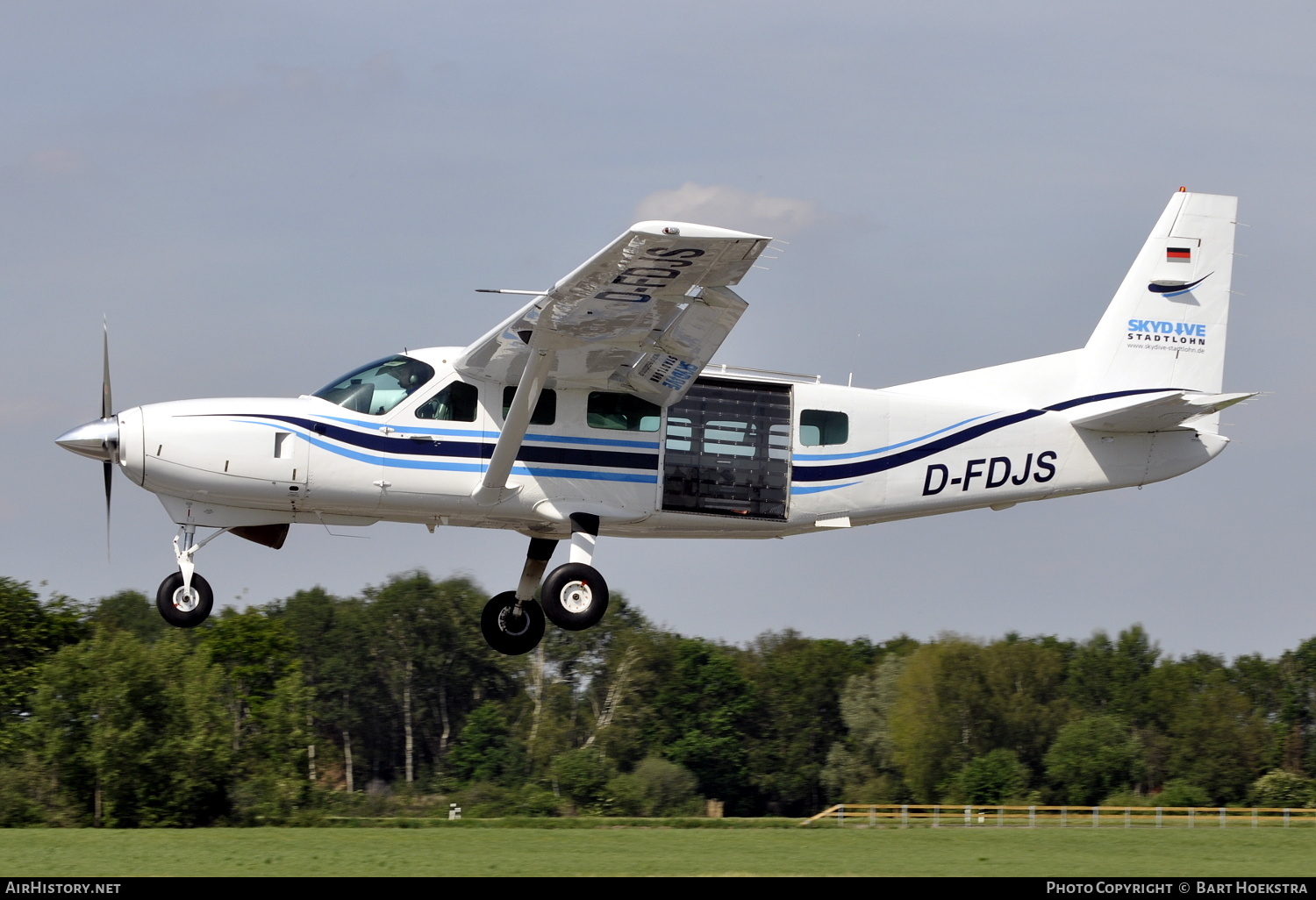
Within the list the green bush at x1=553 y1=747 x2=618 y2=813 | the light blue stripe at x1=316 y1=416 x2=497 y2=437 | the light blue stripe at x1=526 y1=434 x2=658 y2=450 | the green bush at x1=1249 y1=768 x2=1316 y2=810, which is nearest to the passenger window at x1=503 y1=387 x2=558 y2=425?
the light blue stripe at x1=526 y1=434 x2=658 y2=450

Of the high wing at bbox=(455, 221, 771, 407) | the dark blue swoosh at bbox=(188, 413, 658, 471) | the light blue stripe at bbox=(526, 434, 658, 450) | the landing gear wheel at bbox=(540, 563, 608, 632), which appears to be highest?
the high wing at bbox=(455, 221, 771, 407)

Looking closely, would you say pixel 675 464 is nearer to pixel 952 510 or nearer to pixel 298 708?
pixel 952 510

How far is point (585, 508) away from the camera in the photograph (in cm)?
1551

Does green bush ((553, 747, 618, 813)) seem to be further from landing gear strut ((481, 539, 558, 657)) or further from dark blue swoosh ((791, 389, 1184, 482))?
dark blue swoosh ((791, 389, 1184, 482))

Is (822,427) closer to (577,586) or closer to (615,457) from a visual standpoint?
(615,457)

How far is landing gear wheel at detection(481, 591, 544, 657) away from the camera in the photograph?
56.7ft

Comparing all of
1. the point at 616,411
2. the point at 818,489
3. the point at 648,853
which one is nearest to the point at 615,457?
the point at 616,411

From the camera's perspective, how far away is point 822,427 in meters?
16.0

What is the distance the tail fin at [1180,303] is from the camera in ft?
57.0

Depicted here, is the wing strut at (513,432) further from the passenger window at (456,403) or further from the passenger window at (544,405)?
the passenger window at (456,403)

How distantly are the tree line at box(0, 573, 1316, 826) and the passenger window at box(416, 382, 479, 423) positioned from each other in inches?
866
